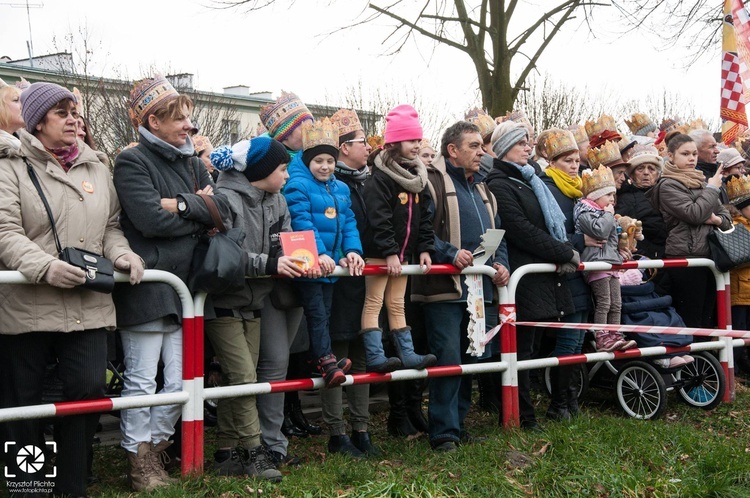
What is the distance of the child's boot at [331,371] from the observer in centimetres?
551

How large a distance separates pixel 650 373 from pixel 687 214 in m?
1.58

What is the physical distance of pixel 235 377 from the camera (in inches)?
208

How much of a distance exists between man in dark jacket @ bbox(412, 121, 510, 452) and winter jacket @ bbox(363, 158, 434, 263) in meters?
0.16

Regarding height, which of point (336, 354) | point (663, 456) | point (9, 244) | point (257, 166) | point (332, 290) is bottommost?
point (663, 456)

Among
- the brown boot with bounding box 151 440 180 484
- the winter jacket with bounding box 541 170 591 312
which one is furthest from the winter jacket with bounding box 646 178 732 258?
the brown boot with bounding box 151 440 180 484

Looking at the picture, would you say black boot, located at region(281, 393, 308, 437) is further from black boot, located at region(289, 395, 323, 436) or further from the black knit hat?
the black knit hat

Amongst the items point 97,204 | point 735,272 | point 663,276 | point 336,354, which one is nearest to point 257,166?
point 97,204

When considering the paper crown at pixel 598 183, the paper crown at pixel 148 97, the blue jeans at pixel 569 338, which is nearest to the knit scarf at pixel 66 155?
the paper crown at pixel 148 97

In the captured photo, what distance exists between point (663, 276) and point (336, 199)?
12.6 ft

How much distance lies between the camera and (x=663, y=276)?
8352mm

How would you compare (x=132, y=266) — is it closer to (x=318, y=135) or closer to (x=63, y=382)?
(x=63, y=382)

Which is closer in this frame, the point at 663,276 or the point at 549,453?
the point at 549,453

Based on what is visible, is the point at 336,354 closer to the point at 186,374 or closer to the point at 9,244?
the point at 186,374

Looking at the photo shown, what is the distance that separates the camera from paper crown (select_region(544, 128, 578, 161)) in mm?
7359
